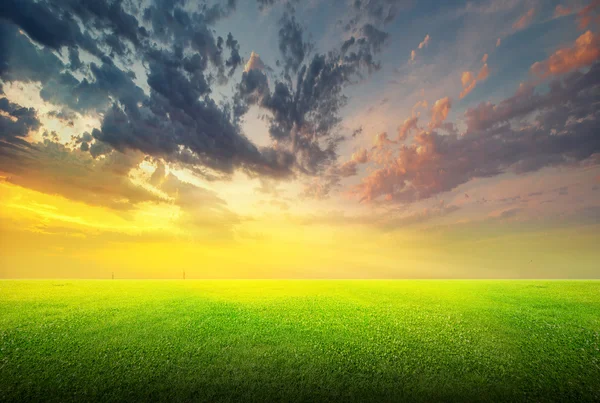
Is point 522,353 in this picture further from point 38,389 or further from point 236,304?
point 38,389

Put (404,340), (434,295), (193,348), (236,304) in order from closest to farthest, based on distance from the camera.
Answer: (193,348) < (404,340) < (236,304) < (434,295)

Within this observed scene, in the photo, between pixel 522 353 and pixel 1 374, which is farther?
pixel 522 353

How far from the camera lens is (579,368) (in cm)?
1360

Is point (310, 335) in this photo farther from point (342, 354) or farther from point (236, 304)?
point (236, 304)

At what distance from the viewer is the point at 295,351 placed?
47.4 feet

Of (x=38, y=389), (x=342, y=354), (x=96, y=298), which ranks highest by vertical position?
(x=96, y=298)

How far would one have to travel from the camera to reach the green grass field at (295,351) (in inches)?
459

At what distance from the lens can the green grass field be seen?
11648 millimetres

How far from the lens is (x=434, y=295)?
27.8 meters

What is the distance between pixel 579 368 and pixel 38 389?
25.1 metres

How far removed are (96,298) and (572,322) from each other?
37.7 metres

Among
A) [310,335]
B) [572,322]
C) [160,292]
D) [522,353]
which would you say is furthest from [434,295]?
[160,292]

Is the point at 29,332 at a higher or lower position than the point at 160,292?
lower

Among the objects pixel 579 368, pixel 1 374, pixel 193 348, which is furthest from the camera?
pixel 193 348
